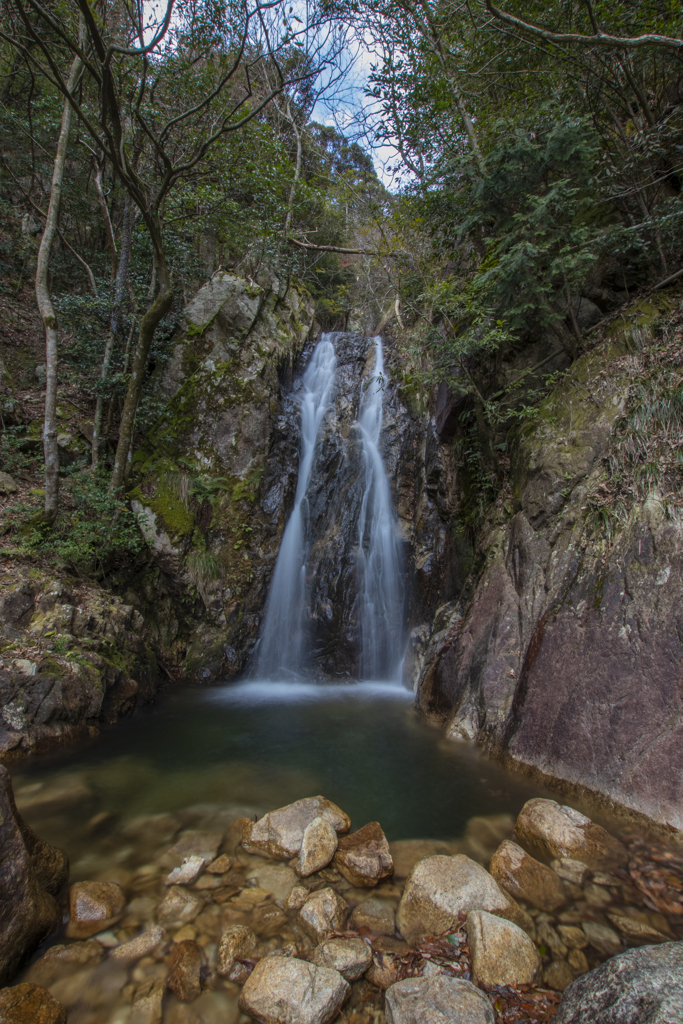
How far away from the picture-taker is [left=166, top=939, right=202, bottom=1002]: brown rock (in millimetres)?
2344

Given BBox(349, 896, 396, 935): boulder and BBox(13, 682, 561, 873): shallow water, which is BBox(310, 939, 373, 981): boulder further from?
BBox(13, 682, 561, 873): shallow water

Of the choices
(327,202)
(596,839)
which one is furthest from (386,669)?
(327,202)

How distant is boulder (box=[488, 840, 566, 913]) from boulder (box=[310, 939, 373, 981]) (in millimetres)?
1152

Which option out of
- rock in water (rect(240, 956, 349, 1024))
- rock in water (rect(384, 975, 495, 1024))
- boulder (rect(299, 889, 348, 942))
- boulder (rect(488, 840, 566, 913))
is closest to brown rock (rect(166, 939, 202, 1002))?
rock in water (rect(240, 956, 349, 1024))

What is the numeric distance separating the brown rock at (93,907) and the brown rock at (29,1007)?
46cm

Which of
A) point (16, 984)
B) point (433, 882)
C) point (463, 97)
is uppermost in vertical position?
point (463, 97)

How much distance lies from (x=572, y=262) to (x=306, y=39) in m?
5.87

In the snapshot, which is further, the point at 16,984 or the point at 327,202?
the point at 327,202

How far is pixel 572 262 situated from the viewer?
5.29 metres

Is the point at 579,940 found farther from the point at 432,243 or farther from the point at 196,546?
the point at 432,243

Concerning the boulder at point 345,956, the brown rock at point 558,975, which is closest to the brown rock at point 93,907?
the boulder at point 345,956

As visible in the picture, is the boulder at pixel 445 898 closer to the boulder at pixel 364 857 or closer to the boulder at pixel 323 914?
the boulder at pixel 364 857

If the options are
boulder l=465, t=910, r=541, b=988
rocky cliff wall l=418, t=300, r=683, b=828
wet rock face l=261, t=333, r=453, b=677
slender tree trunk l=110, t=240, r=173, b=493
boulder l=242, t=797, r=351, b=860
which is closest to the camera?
boulder l=465, t=910, r=541, b=988

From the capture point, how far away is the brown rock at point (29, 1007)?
2.08 metres
